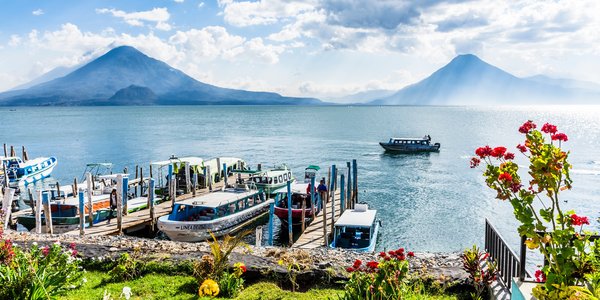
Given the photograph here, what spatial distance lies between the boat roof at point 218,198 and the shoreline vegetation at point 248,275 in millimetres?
12664

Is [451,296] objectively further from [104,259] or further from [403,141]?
[403,141]

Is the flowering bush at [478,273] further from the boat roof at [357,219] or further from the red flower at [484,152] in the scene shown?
the boat roof at [357,219]

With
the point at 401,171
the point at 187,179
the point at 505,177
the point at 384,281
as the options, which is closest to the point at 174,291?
the point at 384,281

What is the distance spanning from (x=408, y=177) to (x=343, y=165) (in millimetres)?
11282

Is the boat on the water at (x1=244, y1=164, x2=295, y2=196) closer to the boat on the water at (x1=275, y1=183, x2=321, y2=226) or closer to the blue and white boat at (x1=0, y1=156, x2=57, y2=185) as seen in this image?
the boat on the water at (x1=275, y1=183, x2=321, y2=226)

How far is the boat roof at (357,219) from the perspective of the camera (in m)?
23.5

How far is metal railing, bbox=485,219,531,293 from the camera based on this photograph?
28.1 ft


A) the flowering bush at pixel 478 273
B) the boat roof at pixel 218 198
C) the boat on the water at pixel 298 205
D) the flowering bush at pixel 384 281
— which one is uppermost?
the flowering bush at pixel 384 281

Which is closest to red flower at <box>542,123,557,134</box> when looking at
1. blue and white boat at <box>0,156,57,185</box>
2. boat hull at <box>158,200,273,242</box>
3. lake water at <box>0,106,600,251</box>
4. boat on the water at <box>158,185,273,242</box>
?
boat on the water at <box>158,185,273,242</box>

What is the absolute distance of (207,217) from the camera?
2606cm

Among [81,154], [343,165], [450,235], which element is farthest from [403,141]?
[81,154]

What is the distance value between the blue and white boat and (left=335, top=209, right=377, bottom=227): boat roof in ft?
115

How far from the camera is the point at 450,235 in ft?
97.8

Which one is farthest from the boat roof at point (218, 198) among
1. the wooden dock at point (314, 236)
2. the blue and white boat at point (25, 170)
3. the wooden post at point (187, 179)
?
the blue and white boat at point (25, 170)
